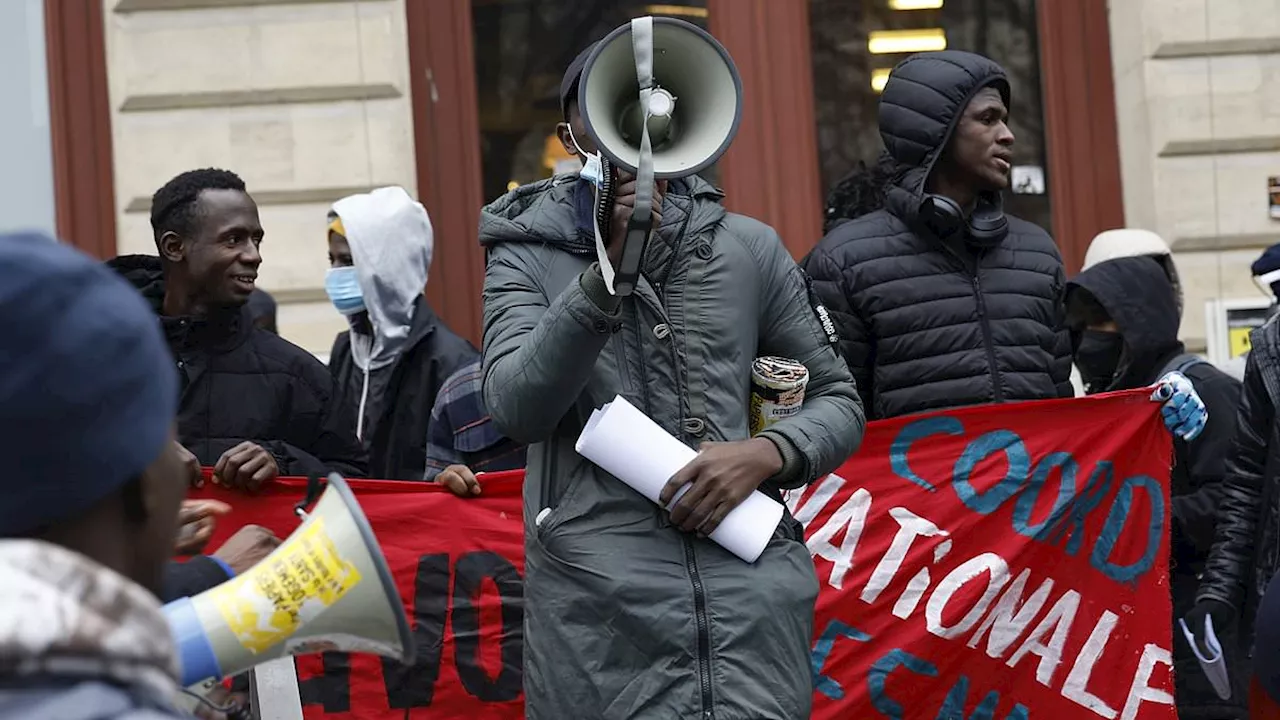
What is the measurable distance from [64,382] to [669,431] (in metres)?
2.36

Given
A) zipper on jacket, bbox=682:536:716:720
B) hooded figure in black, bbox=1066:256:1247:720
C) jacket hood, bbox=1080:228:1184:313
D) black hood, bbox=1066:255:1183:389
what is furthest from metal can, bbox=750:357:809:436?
jacket hood, bbox=1080:228:1184:313

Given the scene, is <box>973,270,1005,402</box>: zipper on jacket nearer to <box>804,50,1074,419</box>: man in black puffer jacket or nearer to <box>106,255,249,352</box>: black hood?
<box>804,50,1074,419</box>: man in black puffer jacket

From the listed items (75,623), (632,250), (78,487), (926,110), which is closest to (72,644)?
(75,623)

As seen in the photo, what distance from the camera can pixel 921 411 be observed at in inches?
217

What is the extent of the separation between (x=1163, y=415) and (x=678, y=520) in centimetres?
232

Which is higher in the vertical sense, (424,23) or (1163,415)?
(424,23)

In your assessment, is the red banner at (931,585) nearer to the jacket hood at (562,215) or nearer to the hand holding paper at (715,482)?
the jacket hood at (562,215)

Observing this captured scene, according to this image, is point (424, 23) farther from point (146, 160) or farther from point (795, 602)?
point (795, 602)

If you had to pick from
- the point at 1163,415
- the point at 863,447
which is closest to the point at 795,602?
the point at 863,447

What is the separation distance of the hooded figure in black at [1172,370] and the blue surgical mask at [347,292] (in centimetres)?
242

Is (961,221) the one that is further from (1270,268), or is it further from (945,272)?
(1270,268)

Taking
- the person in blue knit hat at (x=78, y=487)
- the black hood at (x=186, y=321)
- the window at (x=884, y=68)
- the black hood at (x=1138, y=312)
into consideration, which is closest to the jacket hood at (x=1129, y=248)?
the black hood at (x=1138, y=312)

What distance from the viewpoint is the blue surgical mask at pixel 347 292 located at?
6469mm

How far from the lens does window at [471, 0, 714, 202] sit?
360 inches
